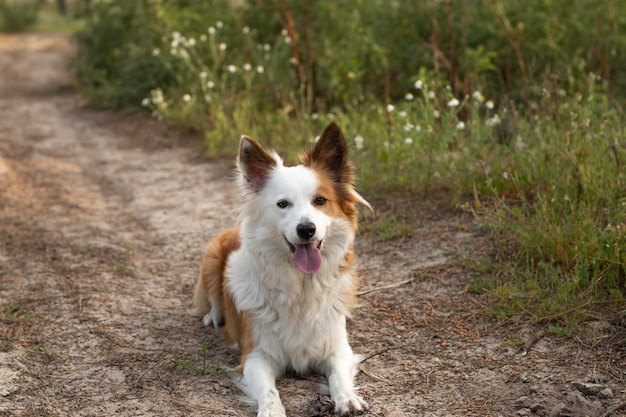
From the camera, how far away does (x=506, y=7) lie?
937 centimetres

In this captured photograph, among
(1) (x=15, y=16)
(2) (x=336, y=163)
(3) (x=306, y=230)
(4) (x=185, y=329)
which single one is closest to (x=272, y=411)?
(3) (x=306, y=230)

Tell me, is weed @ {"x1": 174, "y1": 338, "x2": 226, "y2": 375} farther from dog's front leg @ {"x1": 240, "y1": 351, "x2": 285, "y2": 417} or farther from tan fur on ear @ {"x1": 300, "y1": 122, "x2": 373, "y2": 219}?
tan fur on ear @ {"x1": 300, "y1": 122, "x2": 373, "y2": 219}

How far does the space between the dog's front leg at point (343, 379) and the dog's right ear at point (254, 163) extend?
3.48 ft

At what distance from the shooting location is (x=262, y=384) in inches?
151

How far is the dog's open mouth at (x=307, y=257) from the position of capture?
3975 mm

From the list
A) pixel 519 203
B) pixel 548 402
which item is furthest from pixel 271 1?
pixel 548 402

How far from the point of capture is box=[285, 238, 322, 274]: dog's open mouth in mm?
3975

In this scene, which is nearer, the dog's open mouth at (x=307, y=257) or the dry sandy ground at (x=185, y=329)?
the dry sandy ground at (x=185, y=329)

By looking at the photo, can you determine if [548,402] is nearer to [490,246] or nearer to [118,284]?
[490,246]

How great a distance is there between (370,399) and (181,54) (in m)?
7.61

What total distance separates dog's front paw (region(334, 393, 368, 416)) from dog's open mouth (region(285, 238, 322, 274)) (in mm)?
715

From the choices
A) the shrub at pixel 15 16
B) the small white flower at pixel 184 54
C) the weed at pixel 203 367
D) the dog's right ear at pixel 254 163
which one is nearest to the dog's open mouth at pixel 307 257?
the dog's right ear at pixel 254 163

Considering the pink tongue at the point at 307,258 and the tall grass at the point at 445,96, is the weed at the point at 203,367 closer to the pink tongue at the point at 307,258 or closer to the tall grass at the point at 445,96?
the pink tongue at the point at 307,258

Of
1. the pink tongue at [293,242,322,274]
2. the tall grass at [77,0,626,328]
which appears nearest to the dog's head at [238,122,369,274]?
the pink tongue at [293,242,322,274]
